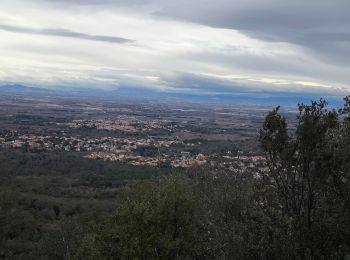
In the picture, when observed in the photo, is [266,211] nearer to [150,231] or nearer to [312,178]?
[312,178]

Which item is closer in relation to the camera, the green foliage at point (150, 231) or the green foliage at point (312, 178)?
the green foliage at point (312, 178)

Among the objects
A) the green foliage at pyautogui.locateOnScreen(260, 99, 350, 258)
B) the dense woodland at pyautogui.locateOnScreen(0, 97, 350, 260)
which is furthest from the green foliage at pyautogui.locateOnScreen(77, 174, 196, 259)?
the green foliage at pyautogui.locateOnScreen(260, 99, 350, 258)

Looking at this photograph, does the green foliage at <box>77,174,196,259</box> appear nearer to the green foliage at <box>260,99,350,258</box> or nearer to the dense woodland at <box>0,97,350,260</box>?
the dense woodland at <box>0,97,350,260</box>

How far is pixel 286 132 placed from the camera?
16125 mm

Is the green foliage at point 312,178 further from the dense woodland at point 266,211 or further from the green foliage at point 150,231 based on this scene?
the green foliage at point 150,231

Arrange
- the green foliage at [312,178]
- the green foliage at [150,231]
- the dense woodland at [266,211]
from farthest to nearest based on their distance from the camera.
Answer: the green foliage at [150,231] < the dense woodland at [266,211] < the green foliage at [312,178]

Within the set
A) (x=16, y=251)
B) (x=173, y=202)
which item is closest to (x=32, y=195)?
(x=16, y=251)

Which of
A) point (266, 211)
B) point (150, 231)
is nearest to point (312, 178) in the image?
point (266, 211)

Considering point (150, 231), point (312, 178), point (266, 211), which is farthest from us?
point (150, 231)

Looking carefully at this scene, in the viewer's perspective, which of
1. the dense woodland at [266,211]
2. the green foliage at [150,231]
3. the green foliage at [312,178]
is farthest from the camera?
the green foliage at [150,231]

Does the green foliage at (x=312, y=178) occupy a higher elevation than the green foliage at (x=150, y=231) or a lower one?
higher

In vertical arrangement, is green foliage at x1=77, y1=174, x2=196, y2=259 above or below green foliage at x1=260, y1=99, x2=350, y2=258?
below

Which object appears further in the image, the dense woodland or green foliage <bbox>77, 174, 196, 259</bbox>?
green foliage <bbox>77, 174, 196, 259</bbox>

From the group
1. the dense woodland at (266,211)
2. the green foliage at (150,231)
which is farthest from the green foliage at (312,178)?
the green foliage at (150,231)
